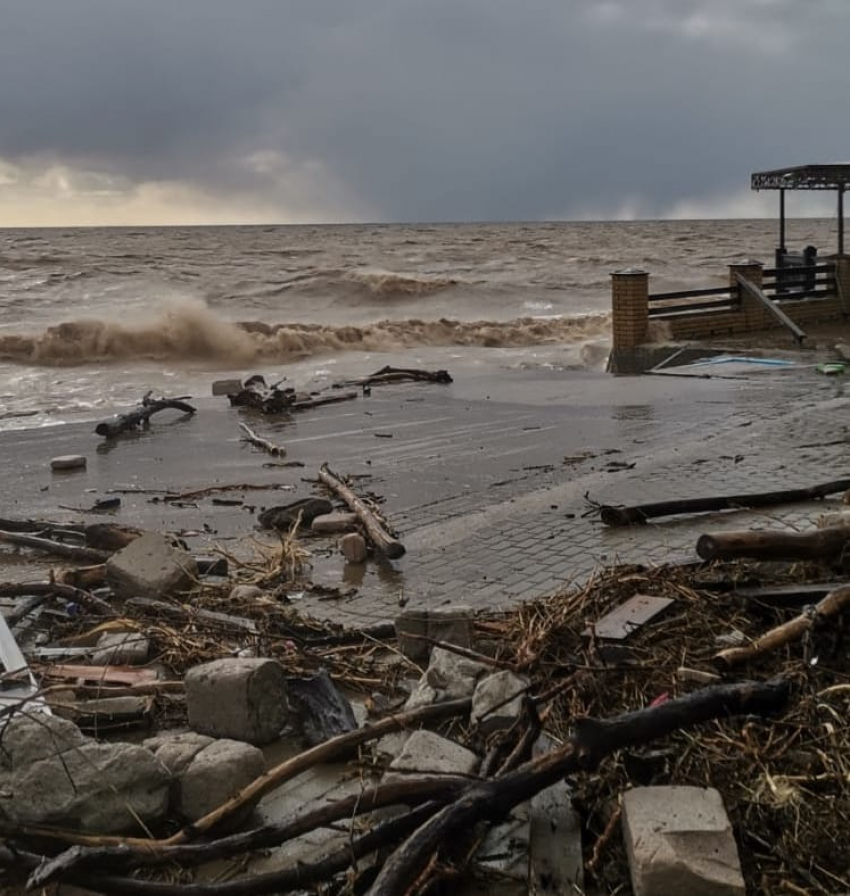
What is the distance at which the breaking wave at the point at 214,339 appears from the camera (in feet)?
89.1

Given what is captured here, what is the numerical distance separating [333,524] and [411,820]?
207 inches

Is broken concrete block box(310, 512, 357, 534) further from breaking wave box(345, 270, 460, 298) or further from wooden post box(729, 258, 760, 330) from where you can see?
breaking wave box(345, 270, 460, 298)

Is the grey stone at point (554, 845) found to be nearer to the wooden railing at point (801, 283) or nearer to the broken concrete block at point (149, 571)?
the broken concrete block at point (149, 571)

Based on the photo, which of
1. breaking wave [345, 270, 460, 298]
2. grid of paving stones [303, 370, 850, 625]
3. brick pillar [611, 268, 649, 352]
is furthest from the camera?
breaking wave [345, 270, 460, 298]

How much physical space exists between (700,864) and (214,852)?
62.1 inches

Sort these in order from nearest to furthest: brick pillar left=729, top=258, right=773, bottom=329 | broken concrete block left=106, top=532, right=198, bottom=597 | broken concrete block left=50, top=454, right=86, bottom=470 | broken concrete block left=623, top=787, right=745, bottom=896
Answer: broken concrete block left=623, top=787, right=745, bottom=896 → broken concrete block left=106, top=532, right=198, bottom=597 → broken concrete block left=50, top=454, right=86, bottom=470 → brick pillar left=729, top=258, right=773, bottom=329

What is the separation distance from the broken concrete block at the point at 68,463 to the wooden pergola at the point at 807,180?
57.1 feet

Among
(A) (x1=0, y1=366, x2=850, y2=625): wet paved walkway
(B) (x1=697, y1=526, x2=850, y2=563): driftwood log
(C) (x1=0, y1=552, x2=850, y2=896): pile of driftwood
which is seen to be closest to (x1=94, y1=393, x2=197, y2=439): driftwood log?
(A) (x1=0, y1=366, x2=850, y2=625): wet paved walkway

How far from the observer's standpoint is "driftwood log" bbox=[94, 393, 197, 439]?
47.0ft

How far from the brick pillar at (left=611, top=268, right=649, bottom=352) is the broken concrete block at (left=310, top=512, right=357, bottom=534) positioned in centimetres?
1206

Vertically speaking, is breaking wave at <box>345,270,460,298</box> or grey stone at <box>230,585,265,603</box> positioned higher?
breaking wave at <box>345,270,460,298</box>

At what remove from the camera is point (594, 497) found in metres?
9.30

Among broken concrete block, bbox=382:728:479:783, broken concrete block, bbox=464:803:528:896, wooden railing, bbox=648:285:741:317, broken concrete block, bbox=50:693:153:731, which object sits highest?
wooden railing, bbox=648:285:741:317

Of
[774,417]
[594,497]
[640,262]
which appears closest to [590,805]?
[594,497]
